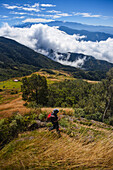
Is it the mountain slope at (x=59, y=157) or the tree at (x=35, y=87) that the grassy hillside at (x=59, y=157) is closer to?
the mountain slope at (x=59, y=157)

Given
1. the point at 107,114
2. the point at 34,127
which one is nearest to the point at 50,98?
the point at 107,114

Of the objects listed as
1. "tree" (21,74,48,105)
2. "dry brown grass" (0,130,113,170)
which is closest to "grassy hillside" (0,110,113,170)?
"dry brown grass" (0,130,113,170)

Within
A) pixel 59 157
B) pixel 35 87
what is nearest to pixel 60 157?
pixel 59 157

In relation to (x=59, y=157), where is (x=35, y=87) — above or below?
below

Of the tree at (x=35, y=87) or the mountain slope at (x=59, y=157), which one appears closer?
the mountain slope at (x=59, y=157)

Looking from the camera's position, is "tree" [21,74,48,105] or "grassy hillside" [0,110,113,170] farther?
"tree" [21,74,48,105]

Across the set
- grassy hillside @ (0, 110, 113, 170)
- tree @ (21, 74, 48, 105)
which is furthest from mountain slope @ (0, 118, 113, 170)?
tree @ (21, 74, 48, 105)

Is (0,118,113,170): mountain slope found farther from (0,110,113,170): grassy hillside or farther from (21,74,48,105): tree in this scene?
(21,74,48,105): tree

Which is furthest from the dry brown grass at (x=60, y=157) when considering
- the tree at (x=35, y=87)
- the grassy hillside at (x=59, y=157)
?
the tree at (x=35, y=87)

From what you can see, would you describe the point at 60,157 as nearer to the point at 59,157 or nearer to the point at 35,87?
the point at 59,157

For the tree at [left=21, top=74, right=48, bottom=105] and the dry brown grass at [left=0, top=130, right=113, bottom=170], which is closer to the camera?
the dry brown grass at [left=0, top=130, right=113, bottom=170]

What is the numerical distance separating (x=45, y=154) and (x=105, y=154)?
170 centimetres

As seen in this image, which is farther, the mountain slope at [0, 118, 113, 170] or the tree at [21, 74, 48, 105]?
the tree at [21, 74, 48, 105]

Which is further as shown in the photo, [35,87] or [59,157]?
[35,87]
